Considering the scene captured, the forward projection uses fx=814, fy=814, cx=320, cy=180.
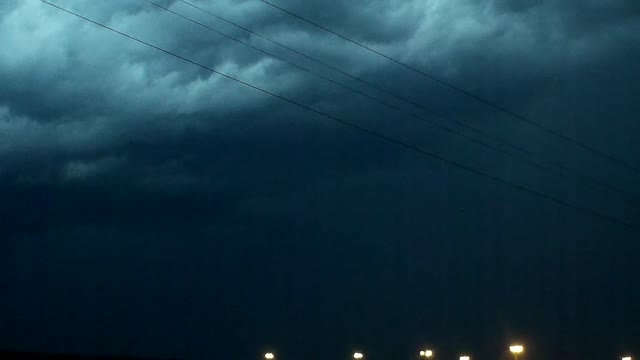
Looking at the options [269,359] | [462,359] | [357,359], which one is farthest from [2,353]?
[357,359]

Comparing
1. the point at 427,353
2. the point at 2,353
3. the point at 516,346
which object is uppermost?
the point at 427,353

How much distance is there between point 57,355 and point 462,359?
37104 millimetres

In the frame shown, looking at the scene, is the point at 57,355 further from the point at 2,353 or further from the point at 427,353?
the point at 427,353

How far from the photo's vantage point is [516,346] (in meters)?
55.1

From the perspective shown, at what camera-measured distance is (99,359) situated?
168 feet

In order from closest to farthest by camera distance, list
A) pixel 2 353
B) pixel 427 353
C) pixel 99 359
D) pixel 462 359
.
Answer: pixel 2 353
pixel 99 359
pixel 462 359
pixel 427 353

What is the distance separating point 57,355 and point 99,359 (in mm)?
2912

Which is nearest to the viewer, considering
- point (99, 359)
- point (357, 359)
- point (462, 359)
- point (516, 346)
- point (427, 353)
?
point (99, 359)

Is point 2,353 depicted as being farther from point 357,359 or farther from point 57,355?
point 357,359

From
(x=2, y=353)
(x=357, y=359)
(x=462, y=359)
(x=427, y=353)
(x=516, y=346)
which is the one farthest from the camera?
(x=357, y=359)

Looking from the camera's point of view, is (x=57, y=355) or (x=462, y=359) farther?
(x=462, y=359)

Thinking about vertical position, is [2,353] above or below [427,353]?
below

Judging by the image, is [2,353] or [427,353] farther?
[427,353]

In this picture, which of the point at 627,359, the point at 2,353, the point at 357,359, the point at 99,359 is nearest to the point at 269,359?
the point at 357,359
